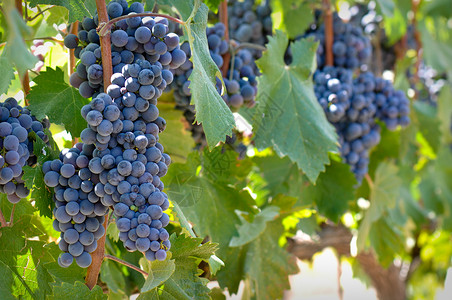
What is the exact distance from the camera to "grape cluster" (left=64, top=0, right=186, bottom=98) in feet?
2.10

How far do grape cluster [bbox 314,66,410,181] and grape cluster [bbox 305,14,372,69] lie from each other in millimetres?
67

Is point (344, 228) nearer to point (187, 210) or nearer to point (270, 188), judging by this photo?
point (270, 188)

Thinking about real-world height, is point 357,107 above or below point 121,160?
below

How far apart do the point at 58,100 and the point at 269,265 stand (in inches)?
24.8

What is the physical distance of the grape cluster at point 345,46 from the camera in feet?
4.61

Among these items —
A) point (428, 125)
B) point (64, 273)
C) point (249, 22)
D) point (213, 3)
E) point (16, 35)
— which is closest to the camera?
point (16, 35)

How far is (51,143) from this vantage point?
2.21ft

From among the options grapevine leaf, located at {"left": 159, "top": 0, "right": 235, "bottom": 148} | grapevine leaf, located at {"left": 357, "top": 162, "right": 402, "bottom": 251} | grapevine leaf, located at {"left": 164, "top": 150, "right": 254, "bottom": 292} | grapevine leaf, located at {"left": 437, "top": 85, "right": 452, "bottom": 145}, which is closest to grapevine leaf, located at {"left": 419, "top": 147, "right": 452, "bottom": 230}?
grapevine leaf, located at {"left": 437, "top": 85, "right": 452, "bottom": 145}

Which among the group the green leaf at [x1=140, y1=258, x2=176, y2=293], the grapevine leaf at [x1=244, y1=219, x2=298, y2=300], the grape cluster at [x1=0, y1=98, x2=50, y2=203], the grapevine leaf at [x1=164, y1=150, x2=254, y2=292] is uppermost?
the grape cluster at [x1=0, y1=98, x2=50, y2=203]

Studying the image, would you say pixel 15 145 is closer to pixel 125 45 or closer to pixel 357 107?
pixel 125 45

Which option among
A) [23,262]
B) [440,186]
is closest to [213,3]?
[23,262]

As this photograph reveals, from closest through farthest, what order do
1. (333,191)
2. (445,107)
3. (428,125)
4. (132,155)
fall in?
(132,155)
(333,191)
(428,125)
(445,107)

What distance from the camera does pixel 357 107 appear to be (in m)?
1.27

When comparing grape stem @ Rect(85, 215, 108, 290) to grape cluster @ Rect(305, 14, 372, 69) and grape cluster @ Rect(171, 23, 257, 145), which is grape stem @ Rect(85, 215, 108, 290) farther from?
grape cluster @ Rect(305, 14, 372, 69)
